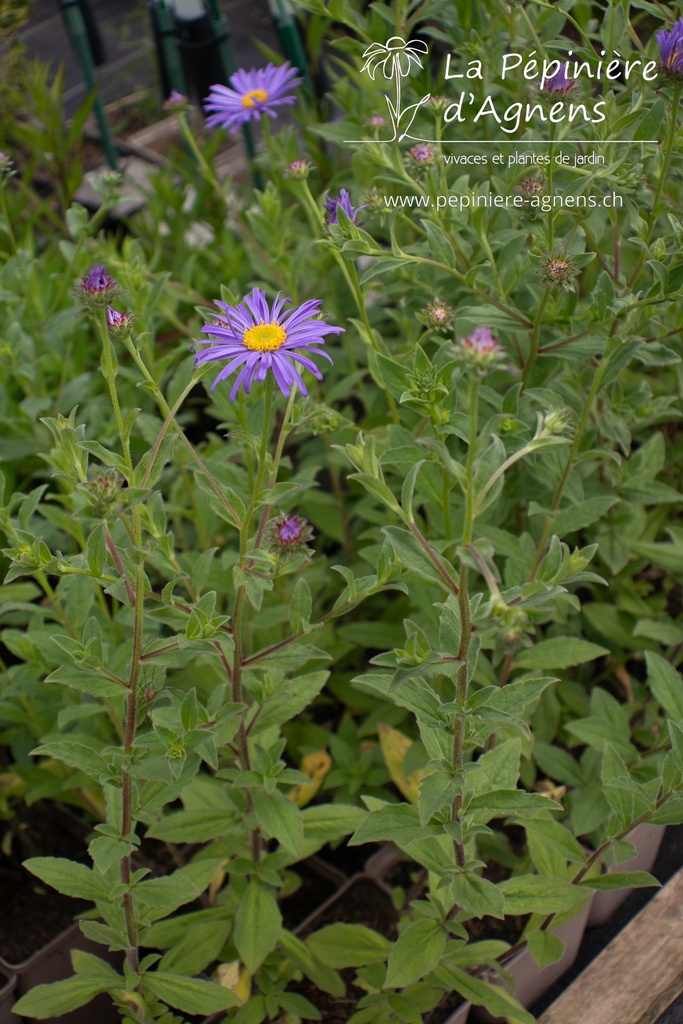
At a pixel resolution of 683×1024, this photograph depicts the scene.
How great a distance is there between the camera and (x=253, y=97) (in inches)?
68.4

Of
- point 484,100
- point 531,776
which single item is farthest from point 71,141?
point 531,776

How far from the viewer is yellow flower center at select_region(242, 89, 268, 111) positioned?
169cm

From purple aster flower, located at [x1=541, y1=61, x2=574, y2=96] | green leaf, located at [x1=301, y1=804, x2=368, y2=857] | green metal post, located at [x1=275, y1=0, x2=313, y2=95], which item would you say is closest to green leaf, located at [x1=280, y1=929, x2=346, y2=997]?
green leaf, located at [x1=301, y1=804, x2=368, y2=857]

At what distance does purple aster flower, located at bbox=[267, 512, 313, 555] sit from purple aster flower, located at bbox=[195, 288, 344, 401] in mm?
147

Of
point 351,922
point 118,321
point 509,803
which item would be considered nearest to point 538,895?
point 509,803

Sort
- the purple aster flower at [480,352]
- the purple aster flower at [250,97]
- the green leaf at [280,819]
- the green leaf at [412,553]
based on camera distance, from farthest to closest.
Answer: the purple aster flower at [250,97], the green leaf at [280,819], the green leaf at [412,553], the purple aster flower at [480,352]

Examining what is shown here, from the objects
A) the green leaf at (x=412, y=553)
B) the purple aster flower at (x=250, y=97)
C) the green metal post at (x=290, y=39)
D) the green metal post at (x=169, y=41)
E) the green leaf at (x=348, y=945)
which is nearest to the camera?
the green leaf at (x=412, y=553)

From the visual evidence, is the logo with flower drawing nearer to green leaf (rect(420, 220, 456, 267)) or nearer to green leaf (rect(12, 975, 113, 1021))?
green leaf (rect(420, 220, 456, 267))

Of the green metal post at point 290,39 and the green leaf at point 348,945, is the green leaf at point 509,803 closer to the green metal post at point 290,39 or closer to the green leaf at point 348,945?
the green leaf at point 348,945

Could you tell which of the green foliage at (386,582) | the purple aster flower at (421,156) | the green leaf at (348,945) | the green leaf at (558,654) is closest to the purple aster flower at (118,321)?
the green foliage at (386,582)

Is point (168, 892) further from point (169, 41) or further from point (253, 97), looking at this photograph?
point (169, 41)

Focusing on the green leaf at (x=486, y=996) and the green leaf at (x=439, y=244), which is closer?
the green leaf at (x=486, y=996)

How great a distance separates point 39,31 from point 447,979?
14.5ft

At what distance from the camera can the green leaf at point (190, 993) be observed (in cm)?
107
